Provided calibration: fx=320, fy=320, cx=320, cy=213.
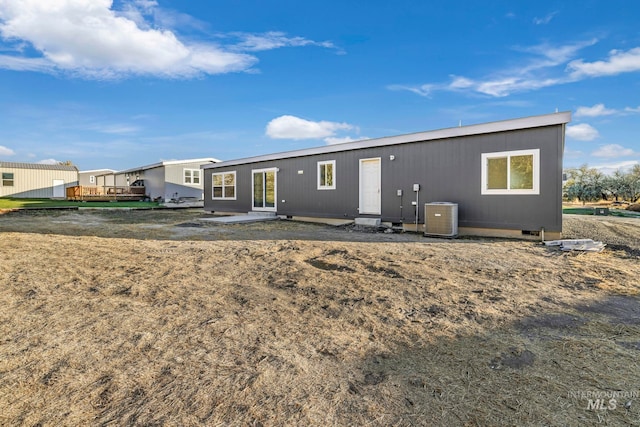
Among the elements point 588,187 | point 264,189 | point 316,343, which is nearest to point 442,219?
point 316,343

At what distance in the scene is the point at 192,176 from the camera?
22859mm

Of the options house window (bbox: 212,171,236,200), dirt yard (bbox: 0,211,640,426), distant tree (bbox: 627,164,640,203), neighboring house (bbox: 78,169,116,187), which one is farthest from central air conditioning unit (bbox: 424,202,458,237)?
neighboring house (bbox: 78,169,116,187)

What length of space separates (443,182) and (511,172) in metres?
1.59

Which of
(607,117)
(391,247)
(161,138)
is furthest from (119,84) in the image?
(607,117)

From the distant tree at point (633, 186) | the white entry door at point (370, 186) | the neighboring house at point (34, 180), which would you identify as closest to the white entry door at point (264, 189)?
the white entry door at point (370, 186)

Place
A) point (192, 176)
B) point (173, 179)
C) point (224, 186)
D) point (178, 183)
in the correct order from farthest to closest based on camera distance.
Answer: point (192, 176)
point (178, 183)
point (173, 179)
point (224, 186)

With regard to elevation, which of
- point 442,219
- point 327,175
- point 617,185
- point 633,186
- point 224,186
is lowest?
point 442,219

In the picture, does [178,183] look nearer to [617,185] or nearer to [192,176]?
[192,176]

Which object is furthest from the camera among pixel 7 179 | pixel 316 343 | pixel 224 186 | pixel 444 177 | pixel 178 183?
pixel 7 179

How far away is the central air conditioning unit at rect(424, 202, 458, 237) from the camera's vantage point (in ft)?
25.5

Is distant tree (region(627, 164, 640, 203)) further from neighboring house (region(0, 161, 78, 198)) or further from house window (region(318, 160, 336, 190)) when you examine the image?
neighboring house (region(0, 161, 78, 198))

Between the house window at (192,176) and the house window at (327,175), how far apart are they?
47.1 feet

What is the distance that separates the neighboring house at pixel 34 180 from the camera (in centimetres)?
2569

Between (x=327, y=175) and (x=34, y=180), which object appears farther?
(x=34, y=180)
